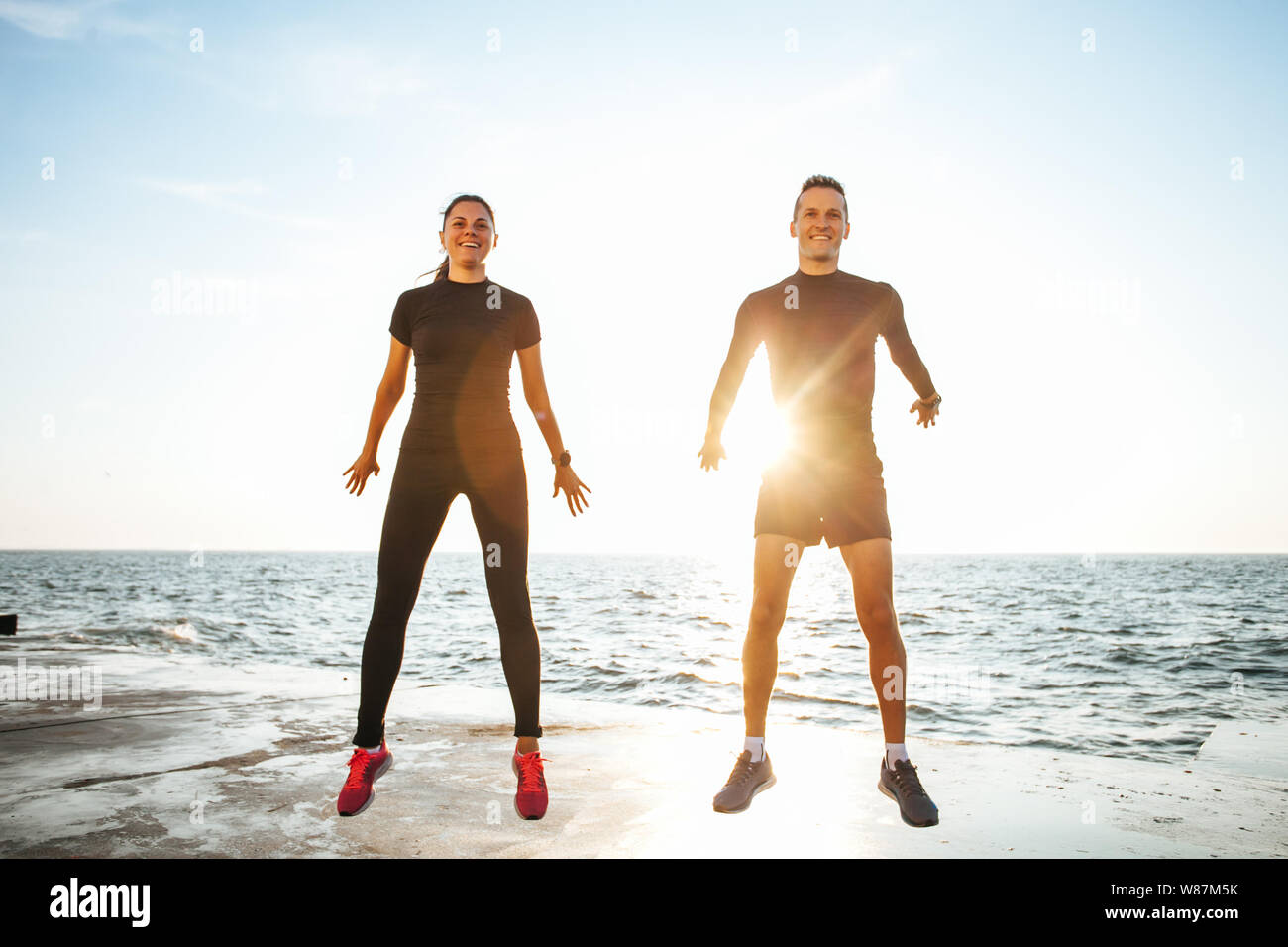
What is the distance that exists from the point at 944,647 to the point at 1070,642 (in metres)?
3.68

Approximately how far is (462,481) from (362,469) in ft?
1.87

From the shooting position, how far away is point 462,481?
11.9 feet

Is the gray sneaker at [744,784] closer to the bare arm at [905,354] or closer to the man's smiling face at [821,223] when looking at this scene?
the bare arm at [905,354]

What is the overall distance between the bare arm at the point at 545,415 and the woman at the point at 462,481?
0.04m

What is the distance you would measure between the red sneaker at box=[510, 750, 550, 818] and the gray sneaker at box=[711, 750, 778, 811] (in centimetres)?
72

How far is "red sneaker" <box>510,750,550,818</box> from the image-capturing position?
3.23 m

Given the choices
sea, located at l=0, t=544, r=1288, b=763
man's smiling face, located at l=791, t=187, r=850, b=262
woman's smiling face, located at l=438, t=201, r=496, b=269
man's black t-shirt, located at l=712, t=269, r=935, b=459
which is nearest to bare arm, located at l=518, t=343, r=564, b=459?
woman's smiling face, located at l=438, t=201, r=496, b=269

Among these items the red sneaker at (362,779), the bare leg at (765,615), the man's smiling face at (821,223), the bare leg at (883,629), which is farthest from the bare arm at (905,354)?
the red sneaker at (362,779)

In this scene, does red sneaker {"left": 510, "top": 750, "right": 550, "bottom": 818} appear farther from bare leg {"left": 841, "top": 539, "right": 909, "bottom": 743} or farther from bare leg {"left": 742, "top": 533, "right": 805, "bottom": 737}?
bare leg {"left": 841, "top": 539, "right": 909, "bottom": 743}

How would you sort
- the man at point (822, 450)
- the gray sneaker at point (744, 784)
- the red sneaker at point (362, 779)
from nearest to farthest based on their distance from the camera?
the red sneaker at point (362, 779)
the gray sneaker at point (744, 784)
the man at point (822, 450)

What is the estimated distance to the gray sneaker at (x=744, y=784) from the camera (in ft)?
11.0

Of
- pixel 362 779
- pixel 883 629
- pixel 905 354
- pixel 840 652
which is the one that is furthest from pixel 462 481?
pixel 840 652

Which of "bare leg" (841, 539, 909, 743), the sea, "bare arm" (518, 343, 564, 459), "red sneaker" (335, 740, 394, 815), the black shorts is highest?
"bare arm" (518, 343, 564, 459)

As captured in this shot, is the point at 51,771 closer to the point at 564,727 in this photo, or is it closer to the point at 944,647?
the point at 564,727
